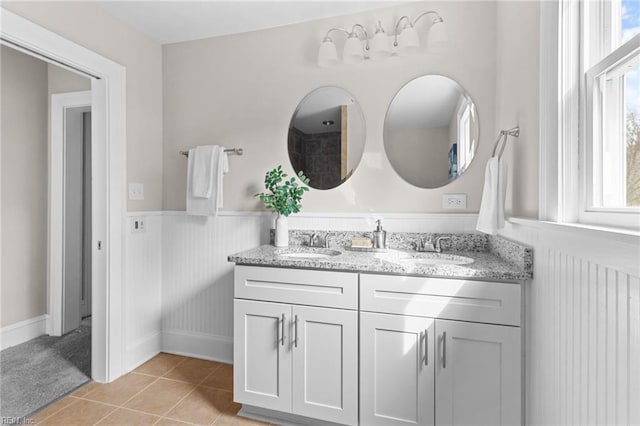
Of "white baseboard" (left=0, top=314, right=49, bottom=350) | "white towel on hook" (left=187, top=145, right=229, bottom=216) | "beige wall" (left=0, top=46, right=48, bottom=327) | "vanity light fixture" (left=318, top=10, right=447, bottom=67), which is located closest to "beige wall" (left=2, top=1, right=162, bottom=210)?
"white towel on hook" (left=187, top=145, right=229, bottom=216)

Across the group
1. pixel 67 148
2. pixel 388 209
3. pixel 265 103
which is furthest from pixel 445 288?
pixel 67 148

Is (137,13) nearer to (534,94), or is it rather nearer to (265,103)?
(265,103)

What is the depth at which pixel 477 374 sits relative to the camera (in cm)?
144

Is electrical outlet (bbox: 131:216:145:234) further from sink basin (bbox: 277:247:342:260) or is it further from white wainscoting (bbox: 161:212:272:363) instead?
sink basin (bbox: 277:247:342:260)

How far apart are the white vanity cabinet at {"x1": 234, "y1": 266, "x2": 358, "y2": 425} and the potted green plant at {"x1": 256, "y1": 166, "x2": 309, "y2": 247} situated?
1.52 ft

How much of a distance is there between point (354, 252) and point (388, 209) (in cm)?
39

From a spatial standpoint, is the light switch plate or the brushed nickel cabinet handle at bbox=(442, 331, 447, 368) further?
the light switch plate

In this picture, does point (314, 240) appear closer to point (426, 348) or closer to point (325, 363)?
point (325, 363)

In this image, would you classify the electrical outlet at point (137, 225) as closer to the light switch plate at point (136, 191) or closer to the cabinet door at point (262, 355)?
the light switch plate at point (136, 191)

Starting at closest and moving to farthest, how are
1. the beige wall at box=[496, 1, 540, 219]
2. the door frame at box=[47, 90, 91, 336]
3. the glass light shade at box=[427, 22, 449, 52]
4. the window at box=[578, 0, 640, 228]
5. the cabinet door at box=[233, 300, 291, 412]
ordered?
1. the window at box=[578, 0, 640, 228]
2. the beige wall at box=[496, 1, 540, 219]
3. the cabinet door at box=[233, 300, 291, 412]
4. the glass light shade at box=[427, 22, 449, 52]
5. the door frame at box=[47, 90, 91, 336]

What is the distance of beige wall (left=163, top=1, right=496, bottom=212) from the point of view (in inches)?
80.0

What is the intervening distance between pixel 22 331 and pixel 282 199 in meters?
2.42

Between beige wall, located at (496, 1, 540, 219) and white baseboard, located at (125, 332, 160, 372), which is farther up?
beige wall, located at (496, 1, 540, 219)

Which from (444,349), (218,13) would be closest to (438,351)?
(444,349)
